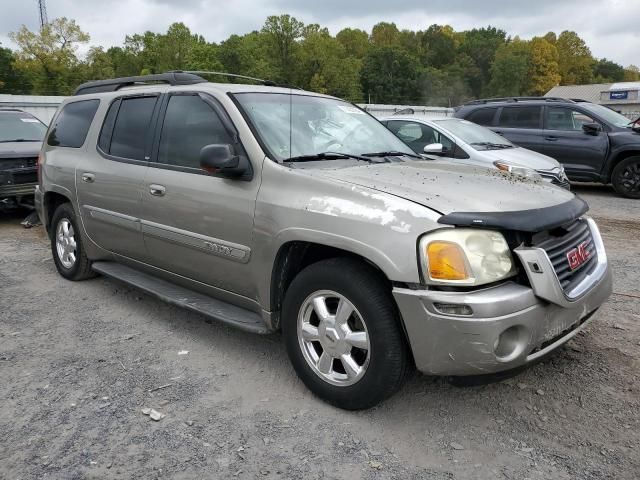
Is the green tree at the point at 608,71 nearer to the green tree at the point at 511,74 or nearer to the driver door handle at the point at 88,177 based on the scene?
the green tree at the point at 511,74

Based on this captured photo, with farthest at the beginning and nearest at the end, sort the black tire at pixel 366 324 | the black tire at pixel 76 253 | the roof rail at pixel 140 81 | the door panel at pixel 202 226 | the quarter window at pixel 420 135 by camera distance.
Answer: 1. the quarter window at pixel 420 135
2. the black tire at pixel 76 253
3. the roof rail at pixel 140 81
4. the door panel at pixel 202 226
5. the black tire at pixel 366 324

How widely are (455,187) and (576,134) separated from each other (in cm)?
857

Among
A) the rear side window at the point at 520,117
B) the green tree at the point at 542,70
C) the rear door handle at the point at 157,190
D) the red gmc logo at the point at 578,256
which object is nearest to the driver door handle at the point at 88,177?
the rear door handle at the point at 157,190

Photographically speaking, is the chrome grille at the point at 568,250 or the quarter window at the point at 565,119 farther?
the quarter window at the point at 565,119

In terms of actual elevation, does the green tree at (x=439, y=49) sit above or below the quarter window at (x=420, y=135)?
above

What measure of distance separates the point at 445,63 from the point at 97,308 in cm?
11178

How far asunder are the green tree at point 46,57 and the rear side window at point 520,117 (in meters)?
44.7

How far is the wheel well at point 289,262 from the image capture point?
3.09 metres

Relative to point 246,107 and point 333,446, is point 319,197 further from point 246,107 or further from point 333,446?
point 333,446

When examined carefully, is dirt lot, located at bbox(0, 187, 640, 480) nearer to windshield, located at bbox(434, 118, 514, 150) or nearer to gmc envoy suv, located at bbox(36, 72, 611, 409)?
gmc envoy suv, located at bbox(36, 72, 611, 409)

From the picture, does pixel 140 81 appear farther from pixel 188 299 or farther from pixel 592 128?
pixel 592 128

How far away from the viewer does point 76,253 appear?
16.9 feet

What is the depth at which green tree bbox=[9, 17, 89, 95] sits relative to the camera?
47688mm

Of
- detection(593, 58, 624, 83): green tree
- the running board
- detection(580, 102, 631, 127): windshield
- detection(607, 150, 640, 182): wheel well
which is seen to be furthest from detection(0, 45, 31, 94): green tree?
detection(593, 58, 624, 83): green tree
